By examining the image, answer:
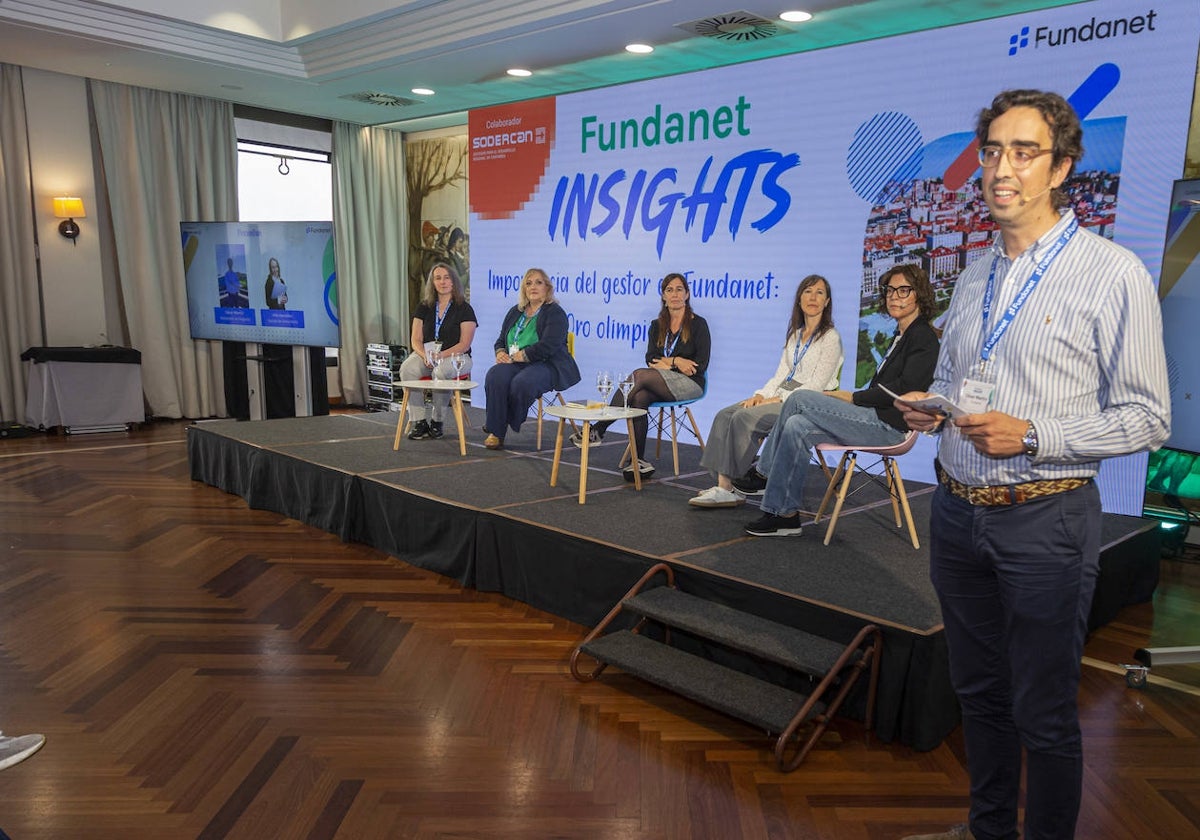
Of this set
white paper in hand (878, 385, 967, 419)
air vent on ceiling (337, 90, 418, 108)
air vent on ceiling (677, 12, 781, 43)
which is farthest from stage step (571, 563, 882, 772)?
air vent on ceiling (337, 90, 418, 108)

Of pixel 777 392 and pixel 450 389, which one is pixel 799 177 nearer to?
pixel 777 392

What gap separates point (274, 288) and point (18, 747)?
5.09 m

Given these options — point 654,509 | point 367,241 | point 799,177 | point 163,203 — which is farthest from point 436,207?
point 654,509

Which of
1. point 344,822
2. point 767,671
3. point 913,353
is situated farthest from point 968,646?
point 913,353

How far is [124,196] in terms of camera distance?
7344 mm

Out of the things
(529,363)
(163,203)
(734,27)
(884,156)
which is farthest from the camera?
(163,203)

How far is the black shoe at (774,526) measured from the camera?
3.32 meters

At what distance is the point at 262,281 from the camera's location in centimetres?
687

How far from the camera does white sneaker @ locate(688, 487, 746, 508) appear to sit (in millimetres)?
3705

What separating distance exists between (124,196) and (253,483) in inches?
157

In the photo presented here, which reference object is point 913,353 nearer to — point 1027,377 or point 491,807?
point 1027,377

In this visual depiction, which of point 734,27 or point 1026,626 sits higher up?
point 734,27

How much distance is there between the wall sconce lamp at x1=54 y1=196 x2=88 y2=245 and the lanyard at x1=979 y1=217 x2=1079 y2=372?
7.50m

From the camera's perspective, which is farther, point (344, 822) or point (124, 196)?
point (124, 196)
